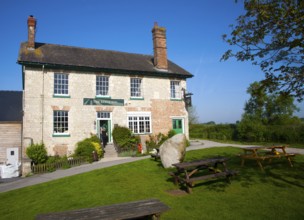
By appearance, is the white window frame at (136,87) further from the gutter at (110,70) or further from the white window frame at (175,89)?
the white window frame at (175,89)

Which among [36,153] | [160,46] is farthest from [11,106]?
[160,46]

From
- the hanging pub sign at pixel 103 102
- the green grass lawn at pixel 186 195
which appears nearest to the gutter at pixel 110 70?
the hanging pub sign at pixel 103 102

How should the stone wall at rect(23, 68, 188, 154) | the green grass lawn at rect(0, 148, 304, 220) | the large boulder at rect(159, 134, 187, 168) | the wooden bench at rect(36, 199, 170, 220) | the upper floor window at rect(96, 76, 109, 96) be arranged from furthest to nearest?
the upper floor window at rect(96, 76, 109, 96) → the stone wall at rect(23, 68, 188, 154) → the large boulder at rect(159, 134, 187, 168) → the green grass lawn at rect(0, 148, 304, 220) → the wooden bench at rect(36, 199, 170, 220)

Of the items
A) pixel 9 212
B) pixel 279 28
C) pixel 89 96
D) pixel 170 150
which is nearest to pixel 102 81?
pixel 89 96

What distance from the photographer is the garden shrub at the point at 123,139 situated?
1864 cm

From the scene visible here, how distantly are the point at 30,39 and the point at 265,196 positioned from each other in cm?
1999

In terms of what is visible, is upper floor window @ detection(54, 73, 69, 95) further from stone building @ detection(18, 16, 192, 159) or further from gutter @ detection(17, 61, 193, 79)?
gutter @ detection(17, 61, 193, 79)

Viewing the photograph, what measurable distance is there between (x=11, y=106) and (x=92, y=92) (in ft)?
38.2

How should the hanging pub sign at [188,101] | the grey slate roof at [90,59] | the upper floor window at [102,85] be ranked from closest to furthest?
1. the grey slate roof at [90,59]
2. the upper floor window at [102,85]
3. the hanging pub sign at [188,101]

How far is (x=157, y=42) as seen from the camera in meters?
22.2

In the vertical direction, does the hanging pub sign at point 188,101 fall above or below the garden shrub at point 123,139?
above

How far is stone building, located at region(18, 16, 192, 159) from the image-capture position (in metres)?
17.2

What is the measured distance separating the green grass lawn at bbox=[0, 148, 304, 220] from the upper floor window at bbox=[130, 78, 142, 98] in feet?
35.3

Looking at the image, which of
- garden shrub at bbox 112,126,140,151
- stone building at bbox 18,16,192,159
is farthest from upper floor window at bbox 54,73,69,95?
garden shrub at bbox 112,126,140,151
